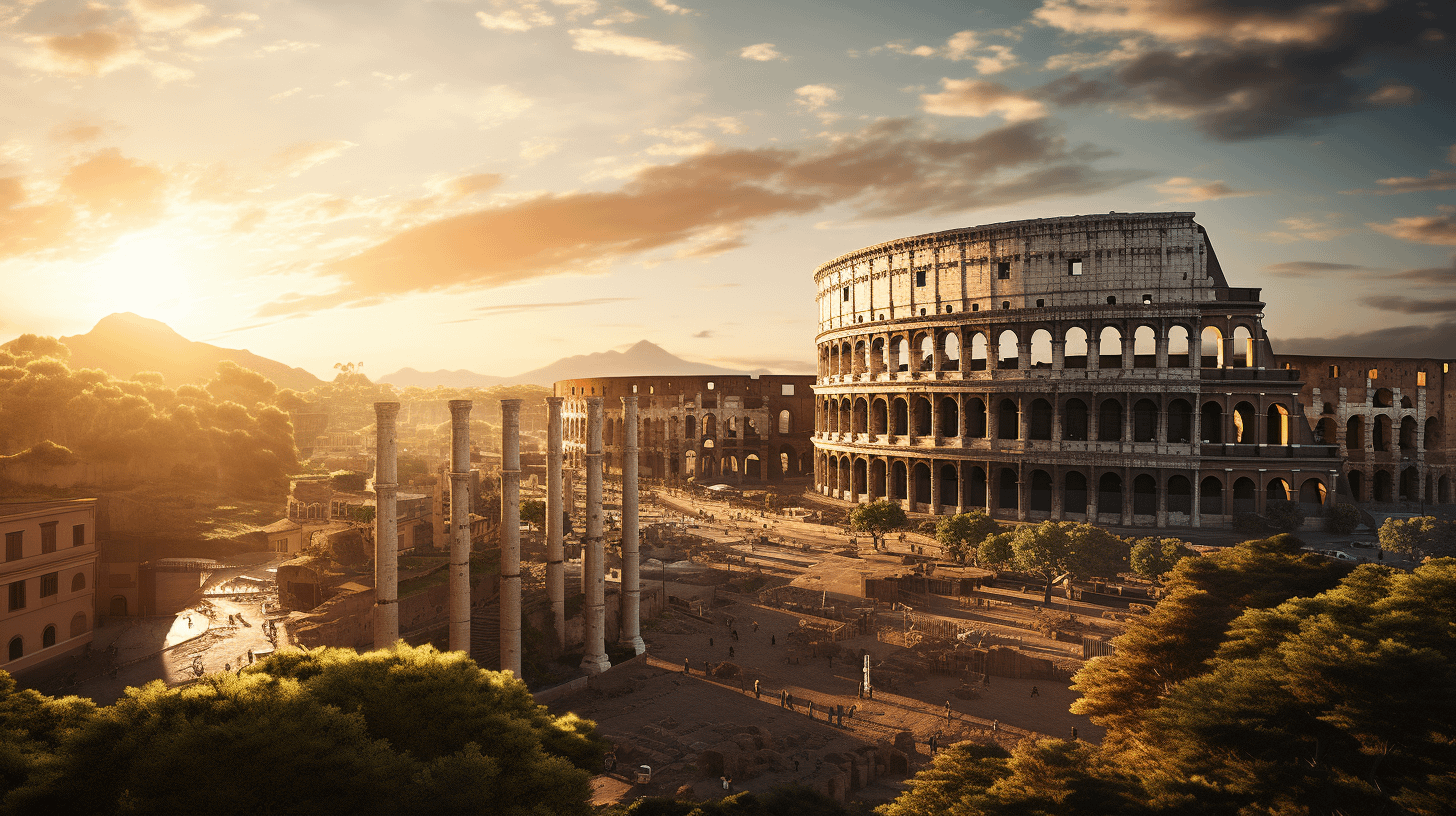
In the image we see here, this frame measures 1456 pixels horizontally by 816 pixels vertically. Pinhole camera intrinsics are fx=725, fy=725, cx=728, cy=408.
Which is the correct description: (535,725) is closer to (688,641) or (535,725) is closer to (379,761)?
(379,761)

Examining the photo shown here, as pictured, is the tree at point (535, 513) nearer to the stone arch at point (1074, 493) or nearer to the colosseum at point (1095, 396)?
the colosseum at point (1095, 396)

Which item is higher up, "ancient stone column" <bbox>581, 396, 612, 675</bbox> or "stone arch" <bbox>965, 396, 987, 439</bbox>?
"stone arch" <bbox>965, 396, 987, 439</bbox>

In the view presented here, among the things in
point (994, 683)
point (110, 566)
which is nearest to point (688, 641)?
point (994, 683)

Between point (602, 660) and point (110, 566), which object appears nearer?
point (602, 660)

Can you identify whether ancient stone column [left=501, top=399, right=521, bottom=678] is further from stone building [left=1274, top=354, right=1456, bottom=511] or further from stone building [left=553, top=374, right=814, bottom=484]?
stone building [left=1274, top=354, right=1456, bottom=511]

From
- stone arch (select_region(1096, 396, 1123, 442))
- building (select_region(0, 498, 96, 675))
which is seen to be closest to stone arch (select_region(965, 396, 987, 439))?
stone arch (select_region(1096, 396, 1123, 442))

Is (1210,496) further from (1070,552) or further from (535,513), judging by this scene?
(535,513)

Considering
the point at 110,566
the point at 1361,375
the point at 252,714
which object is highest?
the point at 1361,375
